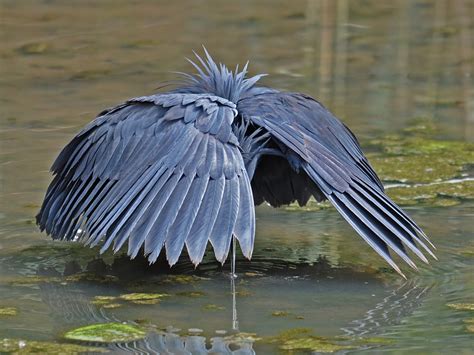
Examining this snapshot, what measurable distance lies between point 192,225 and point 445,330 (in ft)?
3.50

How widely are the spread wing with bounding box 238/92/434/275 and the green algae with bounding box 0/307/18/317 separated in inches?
51.1

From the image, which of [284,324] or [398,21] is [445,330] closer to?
[284,324]

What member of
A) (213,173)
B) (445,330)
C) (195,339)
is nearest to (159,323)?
(195,339)

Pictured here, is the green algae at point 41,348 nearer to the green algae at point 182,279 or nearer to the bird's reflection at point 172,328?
the bird's reflection at point 172,328

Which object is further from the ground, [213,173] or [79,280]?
[213,173]

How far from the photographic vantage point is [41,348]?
4305mm

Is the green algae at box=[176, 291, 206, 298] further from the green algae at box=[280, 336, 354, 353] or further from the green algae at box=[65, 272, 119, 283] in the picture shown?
the green algae at box=[280, 336, 354, 353]

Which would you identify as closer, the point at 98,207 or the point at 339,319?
the point at 339,319

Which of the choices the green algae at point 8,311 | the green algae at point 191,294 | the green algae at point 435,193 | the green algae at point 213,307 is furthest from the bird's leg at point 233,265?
the green algae at point 435,193

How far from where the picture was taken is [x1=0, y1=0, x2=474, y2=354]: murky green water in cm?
462

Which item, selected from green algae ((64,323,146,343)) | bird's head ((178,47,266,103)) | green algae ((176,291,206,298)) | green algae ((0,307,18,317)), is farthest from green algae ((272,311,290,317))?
bird's head ((178,47,266,103))

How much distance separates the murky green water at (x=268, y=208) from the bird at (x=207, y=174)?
0.23m

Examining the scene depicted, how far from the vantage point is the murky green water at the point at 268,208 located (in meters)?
4.62

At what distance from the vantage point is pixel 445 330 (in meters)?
4.52
